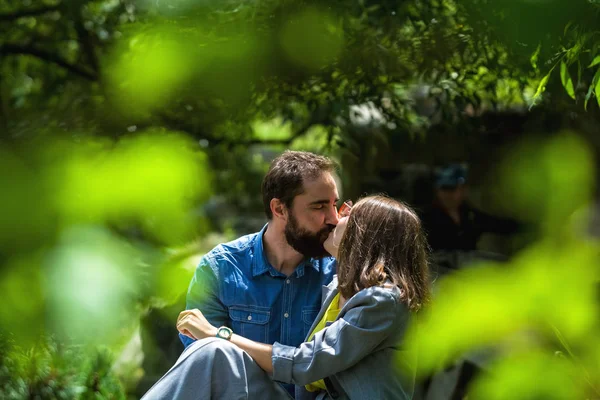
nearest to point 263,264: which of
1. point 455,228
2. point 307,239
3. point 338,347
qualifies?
point 307,239

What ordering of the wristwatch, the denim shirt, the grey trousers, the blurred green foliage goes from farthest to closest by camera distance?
1. the denim shirt
2. the wristwatch
3. the grey trousers
4. the blurred green foliage

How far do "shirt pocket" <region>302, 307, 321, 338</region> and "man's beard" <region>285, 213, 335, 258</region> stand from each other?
179mm

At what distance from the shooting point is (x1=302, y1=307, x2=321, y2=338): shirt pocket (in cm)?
276

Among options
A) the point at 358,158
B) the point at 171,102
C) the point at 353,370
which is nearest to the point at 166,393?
the point at 353,370

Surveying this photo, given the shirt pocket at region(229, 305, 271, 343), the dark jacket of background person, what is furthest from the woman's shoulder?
the dark jacket of background person

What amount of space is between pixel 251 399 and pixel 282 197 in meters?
0.74

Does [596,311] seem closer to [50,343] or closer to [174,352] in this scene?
[50,343]

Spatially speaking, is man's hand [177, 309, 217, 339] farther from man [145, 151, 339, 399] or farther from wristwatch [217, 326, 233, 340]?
man [145, 151, 339, 399]

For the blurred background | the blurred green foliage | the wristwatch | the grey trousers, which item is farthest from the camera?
the wristwatch

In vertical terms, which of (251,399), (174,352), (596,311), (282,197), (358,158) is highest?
(596,311)

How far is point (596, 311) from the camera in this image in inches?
34.3

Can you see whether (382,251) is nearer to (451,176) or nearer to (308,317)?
(308,317)

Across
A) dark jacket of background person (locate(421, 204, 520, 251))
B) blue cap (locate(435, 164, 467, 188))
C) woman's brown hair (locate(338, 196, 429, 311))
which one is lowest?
dark jacket of background person (locate(421, 204, 520, 251))

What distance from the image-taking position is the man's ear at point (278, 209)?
2850mm
